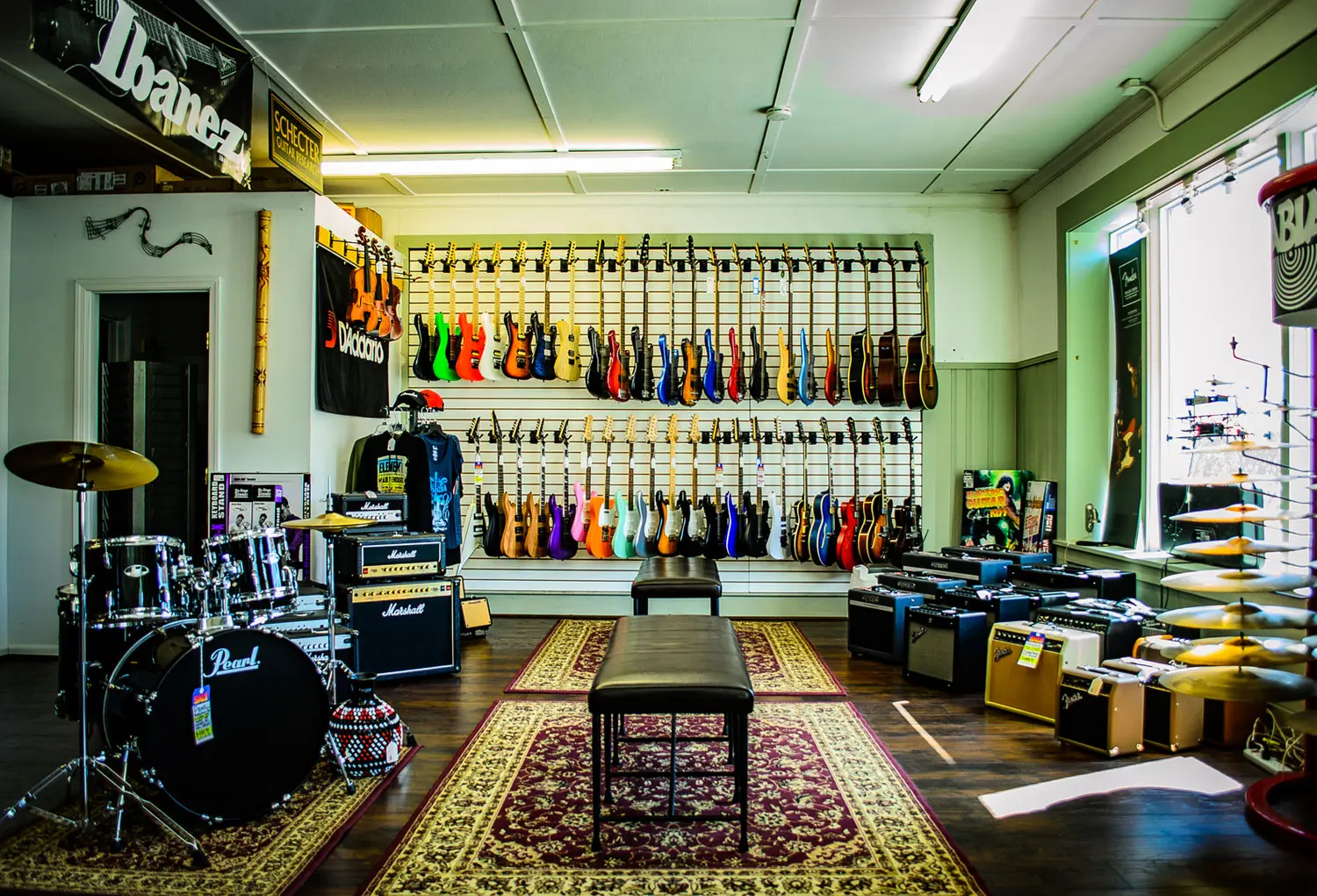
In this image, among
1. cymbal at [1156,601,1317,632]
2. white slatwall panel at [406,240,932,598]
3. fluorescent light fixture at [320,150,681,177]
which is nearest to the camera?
cymbal at [1156,601,1317,632]

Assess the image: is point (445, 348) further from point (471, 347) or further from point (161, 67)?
point (161, 67)

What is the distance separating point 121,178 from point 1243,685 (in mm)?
5967

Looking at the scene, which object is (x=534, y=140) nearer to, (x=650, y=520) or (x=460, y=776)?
(x=650, y=520)

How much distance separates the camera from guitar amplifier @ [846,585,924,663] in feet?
14.8

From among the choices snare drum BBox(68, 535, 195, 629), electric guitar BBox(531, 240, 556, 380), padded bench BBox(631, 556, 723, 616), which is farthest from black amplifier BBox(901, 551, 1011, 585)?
snare drum BBox(68, 535, 195, 629)

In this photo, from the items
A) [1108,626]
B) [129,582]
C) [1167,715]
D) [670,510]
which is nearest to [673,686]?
[129,582]

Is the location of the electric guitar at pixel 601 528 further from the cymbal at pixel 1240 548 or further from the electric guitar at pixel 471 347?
the cymbal at pixel 1240 548

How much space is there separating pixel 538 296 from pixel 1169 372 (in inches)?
163

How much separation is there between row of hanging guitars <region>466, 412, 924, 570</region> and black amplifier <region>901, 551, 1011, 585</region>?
0.57 meters

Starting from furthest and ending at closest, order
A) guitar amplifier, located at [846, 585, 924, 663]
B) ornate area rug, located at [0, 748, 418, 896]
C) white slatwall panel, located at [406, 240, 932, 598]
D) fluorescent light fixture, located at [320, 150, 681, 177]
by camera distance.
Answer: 1. white slatwall panel, located at [406, 240, 932, 598]
2. fluorescent light fixture, located at [320, 150, 681, 177]
3. guitar amplifier, located at [846, 585, 924, 663]
4. ornate area rug, located at [0, 748, 418, 896]

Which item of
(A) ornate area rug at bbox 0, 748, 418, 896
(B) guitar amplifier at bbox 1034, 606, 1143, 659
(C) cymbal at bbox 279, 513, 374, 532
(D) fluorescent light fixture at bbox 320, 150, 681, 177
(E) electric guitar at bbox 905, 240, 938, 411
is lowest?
(A) ornate area rug at bbox 0, 748, 418, 896

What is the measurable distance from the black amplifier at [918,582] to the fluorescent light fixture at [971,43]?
258 centimetres

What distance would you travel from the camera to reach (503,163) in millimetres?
5098

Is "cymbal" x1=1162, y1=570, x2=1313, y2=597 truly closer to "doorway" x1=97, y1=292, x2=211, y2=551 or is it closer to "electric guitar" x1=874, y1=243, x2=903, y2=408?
"electric guitar" x1=874, y1=243, x2=903, y2=408
